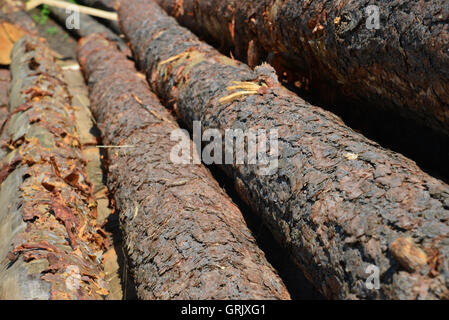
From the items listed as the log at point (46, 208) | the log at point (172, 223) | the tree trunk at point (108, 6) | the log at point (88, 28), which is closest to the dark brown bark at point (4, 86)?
the log at point (46, 208)

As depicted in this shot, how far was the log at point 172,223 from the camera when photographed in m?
1.92

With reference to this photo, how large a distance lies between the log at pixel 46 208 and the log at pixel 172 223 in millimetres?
290

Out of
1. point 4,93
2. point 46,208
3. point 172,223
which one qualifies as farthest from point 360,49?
point 4,93

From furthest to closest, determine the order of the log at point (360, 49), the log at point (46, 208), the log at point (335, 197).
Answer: the log at point (46, 208) → the log at point (360, 49) → the log at point (335, 197)

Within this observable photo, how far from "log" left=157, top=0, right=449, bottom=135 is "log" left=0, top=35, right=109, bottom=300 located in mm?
1969

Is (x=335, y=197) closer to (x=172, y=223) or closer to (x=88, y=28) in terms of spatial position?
(x=172, y=223)

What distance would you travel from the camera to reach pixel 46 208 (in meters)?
2.50

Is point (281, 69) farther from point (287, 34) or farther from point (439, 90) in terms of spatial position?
point (439, 90)

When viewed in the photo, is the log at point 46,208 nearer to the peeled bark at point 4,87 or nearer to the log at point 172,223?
the log at point 172,223

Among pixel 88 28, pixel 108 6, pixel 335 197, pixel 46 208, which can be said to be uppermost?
pixel 108 6

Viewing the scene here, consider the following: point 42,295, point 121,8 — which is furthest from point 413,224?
point 121,8

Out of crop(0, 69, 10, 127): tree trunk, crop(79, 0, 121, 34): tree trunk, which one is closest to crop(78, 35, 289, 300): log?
crop(0, 69, 10, 127): tree trunk

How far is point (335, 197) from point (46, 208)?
1886 millimetres

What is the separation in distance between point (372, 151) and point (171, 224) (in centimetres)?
122
